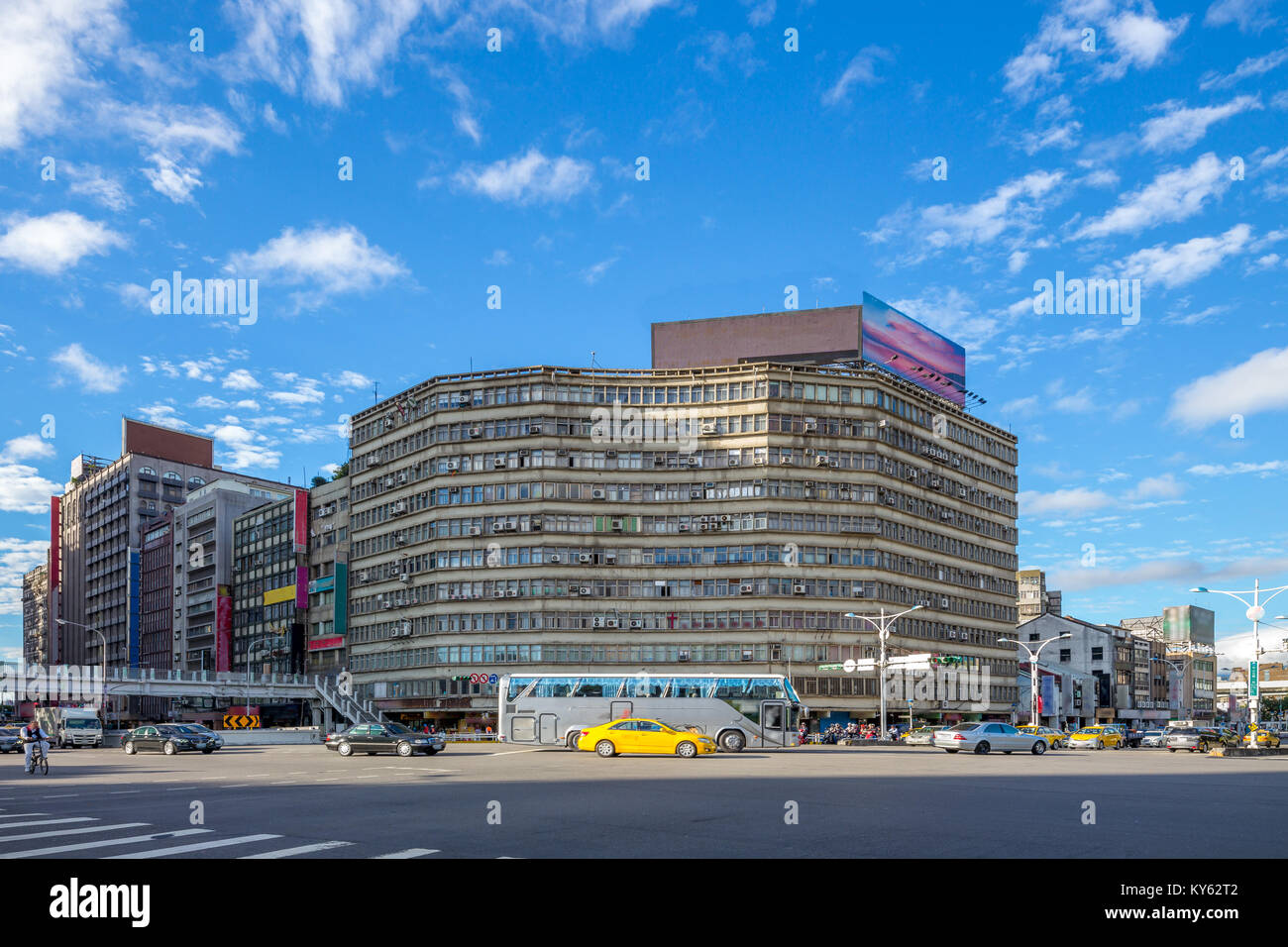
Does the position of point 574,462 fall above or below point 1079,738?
above

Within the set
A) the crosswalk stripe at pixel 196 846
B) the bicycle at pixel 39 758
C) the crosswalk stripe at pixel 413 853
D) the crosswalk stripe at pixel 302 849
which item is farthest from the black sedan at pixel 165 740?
the crosswalk stripe at pixel 413 853

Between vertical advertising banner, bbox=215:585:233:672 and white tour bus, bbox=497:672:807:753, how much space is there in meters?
80.1

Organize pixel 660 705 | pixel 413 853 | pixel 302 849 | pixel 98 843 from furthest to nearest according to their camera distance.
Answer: pixel 660 705
pixel 98 843
pixel 302 849
pixel 413 853

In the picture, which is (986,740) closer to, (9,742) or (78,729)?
(78,729)

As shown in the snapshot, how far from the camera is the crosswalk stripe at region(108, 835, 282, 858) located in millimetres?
12867

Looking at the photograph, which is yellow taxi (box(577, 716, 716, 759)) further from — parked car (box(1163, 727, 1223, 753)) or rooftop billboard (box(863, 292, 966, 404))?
rooftop billboard (box(863, 292, 966, 404))

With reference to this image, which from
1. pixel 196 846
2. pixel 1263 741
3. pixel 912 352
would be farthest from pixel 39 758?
pixel 912 352

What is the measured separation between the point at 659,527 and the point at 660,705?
1403 inches

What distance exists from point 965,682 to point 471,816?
81.6m

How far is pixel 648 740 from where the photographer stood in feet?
133

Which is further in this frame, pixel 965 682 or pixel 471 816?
pixel 965 682
